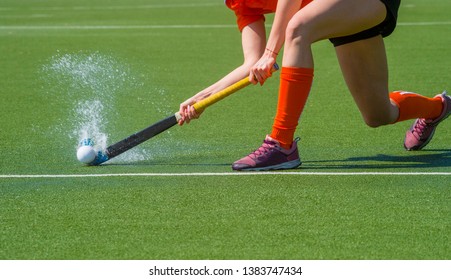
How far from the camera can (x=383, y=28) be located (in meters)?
6.15

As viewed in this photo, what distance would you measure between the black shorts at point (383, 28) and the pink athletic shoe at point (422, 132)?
0.90 meters

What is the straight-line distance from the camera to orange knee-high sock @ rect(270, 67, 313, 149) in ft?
19.9

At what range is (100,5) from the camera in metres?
21.7

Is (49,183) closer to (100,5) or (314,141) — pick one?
(314,141)

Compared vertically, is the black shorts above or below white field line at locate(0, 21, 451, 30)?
below

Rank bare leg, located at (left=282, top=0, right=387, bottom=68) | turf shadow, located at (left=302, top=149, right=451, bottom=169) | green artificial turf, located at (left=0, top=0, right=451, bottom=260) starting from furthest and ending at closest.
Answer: turf shadow, located at (left=302, top=149, right=451, bottom=169), bare leg, located at (left=282, top=0, right=387, bottom=68), green artificial turf, located at (left=0, top=0, right=451, bottom=260)

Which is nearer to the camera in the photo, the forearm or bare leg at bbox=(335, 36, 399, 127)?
bare leg at bbox=(335, 36, 399, 127)

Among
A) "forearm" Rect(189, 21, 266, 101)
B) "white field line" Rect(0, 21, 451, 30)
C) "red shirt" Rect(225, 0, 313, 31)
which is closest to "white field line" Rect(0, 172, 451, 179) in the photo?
"forearm" Rect(189, 21, 266, 101)

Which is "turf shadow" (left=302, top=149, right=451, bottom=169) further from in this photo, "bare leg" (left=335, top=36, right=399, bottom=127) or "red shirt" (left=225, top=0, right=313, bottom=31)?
"red shirt" (left=225, top=0, right=313, bottom=31)

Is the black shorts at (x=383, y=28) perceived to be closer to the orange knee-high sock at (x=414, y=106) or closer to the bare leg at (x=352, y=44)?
the bare leg at (x=352, y=44)

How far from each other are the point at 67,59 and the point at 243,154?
18.2ft

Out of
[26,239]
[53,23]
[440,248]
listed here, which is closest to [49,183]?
[26,239]

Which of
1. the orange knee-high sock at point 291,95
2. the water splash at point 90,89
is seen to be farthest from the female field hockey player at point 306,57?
the water splash at point 90,89

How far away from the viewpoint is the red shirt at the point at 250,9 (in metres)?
6.57
